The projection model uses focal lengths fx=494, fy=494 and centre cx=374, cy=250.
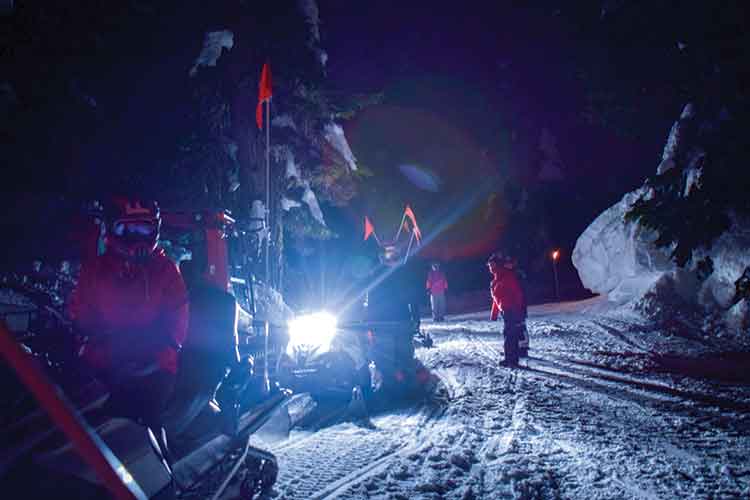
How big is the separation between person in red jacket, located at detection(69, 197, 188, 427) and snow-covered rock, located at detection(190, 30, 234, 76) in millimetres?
9513

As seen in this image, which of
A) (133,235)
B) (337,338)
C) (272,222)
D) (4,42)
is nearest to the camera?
(133,235)

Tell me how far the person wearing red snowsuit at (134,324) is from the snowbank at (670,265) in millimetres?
9136

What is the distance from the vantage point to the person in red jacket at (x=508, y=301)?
31.8 feet

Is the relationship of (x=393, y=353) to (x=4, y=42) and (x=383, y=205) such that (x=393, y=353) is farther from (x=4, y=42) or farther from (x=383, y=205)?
(x=383, y=205)

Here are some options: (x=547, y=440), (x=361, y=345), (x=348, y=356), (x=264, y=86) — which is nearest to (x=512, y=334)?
(x=361, y=345)

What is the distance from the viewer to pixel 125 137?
9875 millimetres

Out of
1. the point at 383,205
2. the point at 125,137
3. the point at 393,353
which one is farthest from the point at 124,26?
the point at 383,205

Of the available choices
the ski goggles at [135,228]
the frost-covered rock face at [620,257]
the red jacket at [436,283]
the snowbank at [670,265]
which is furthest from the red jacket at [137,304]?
the red jacket at [436,283]

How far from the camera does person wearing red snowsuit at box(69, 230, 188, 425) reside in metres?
2.45

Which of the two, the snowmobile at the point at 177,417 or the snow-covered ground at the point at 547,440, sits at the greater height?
the snowmobile at the point at 177,417

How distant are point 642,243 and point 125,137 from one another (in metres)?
16.4

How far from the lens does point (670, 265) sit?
52.5 feet

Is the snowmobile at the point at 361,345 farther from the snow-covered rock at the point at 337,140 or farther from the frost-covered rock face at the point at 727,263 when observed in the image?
the snow-covered rock at the point at 337,140

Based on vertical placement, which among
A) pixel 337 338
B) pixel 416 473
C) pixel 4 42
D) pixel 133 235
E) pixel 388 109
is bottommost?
pixel 416 473
